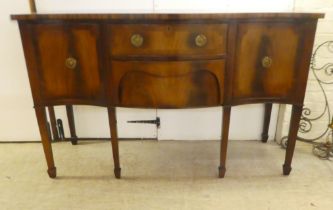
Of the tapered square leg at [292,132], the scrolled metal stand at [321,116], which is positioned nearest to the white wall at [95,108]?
the scrolled metal stand at [321,116]

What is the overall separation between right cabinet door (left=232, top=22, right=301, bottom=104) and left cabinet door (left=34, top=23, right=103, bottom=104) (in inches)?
23.9

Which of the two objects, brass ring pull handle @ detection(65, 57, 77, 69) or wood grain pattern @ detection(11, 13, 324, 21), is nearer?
wood grain pattern @ detection(11, 13, 324, 21)

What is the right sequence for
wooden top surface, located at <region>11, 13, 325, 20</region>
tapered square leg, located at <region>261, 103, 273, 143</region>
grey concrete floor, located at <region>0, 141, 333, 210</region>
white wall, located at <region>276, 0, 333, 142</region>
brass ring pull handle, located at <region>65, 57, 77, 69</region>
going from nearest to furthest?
wooden top surface, located at <region>11, 13, 325, 20</region> → brass ring pull handle, located at <region>65, 57, 77, 69</region> → grey concrete floor, located at <region>0, 141, 333, 210</region> → white wall, located at <region>276, 0, 333, 142</region> → tapered square leg, located at <region>261, 103, 273, 143</region>

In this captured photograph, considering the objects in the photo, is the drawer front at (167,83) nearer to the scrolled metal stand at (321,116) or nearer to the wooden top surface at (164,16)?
the wooden top surface at (164,16)

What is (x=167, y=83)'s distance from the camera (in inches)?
46.3

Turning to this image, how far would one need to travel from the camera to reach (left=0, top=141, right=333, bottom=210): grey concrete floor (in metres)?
1.27

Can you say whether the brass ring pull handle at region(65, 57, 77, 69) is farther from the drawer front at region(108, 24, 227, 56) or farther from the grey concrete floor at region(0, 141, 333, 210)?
the grey concrete floor at region(0, 141, 333, 210)

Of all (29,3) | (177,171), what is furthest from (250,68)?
(29,3)

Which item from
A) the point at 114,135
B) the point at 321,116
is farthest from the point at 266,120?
the point at 114,135

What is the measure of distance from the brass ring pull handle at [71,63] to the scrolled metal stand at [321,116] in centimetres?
130

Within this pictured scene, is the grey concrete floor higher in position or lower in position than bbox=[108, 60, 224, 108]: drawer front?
lower

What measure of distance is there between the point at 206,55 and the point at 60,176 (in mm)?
1004

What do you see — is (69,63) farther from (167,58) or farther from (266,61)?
(266,61)

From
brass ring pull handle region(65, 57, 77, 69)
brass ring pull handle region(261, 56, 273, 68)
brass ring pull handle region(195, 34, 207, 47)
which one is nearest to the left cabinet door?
brass ring pull handle region(65, 57, 77, 69)
